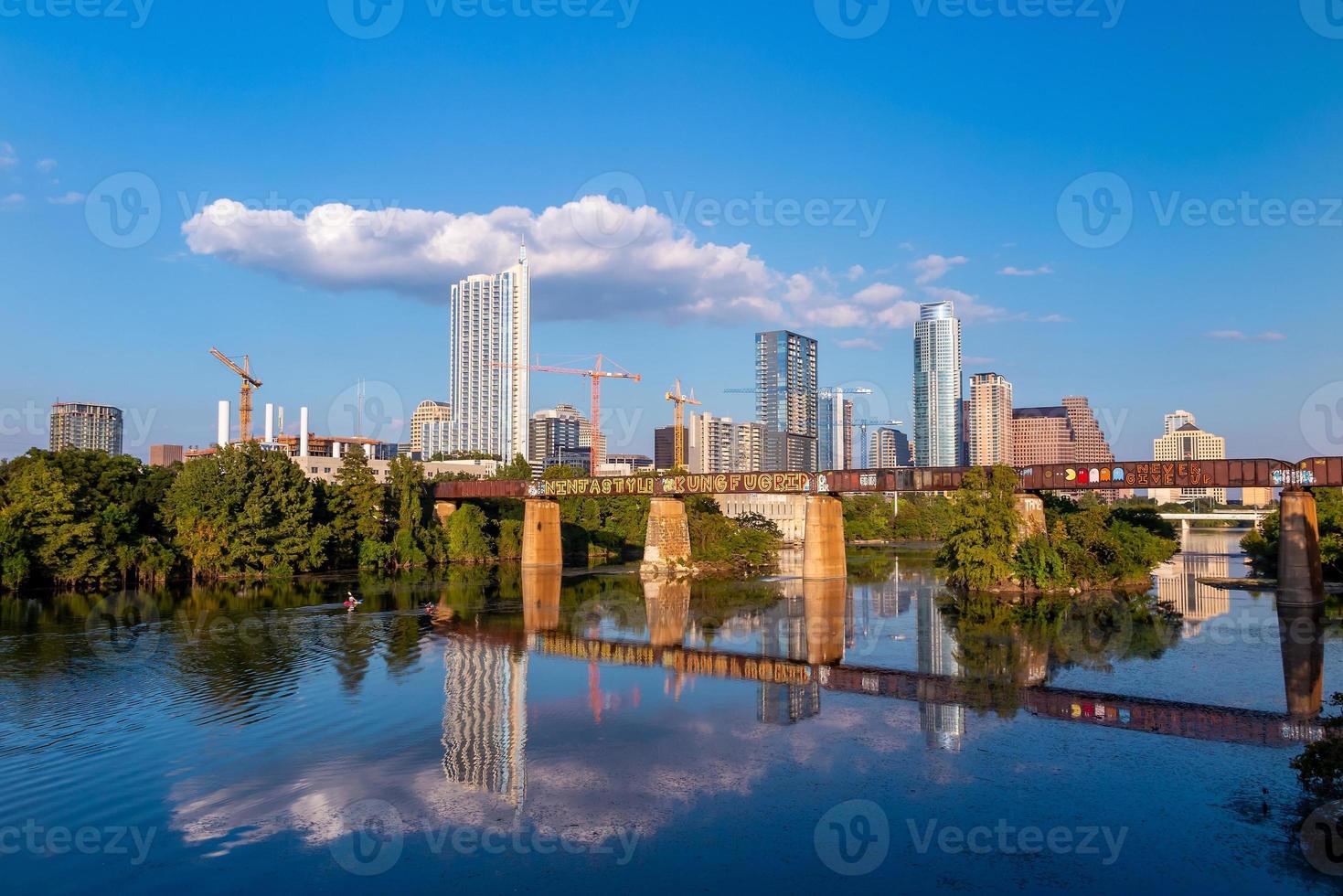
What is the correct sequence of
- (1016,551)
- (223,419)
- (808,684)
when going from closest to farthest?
(808,684) < (1016,551) < (223,419)

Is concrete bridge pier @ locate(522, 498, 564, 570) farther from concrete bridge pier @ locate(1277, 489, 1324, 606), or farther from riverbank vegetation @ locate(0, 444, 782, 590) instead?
concrete bridge pier @ locate(1277, 489, 1324, 606)

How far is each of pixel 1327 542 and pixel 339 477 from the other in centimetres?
9934

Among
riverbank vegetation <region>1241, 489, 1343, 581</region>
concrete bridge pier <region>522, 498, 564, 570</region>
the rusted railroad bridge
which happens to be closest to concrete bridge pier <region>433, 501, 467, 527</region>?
the rusted railroad bridge

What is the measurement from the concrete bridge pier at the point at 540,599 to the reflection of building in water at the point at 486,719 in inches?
371

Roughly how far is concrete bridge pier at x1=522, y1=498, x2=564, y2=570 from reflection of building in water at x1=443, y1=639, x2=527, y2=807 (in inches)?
2087

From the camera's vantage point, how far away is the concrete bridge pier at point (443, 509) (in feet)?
386

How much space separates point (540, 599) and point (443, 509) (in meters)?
46.9

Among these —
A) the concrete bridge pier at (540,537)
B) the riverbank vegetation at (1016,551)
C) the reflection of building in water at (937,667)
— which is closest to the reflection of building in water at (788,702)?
the reflection of building in water at (937,667)

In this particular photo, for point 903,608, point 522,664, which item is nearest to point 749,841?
point 522,664

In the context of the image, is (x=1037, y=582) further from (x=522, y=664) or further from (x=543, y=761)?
(x=543, y=761)

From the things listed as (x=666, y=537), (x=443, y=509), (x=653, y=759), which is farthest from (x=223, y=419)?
(x=653, y=759)

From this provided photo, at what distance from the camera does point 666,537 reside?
95.5 meters

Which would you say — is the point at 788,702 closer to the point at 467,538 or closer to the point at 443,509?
the point at 467,538

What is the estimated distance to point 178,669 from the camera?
1676 inches
